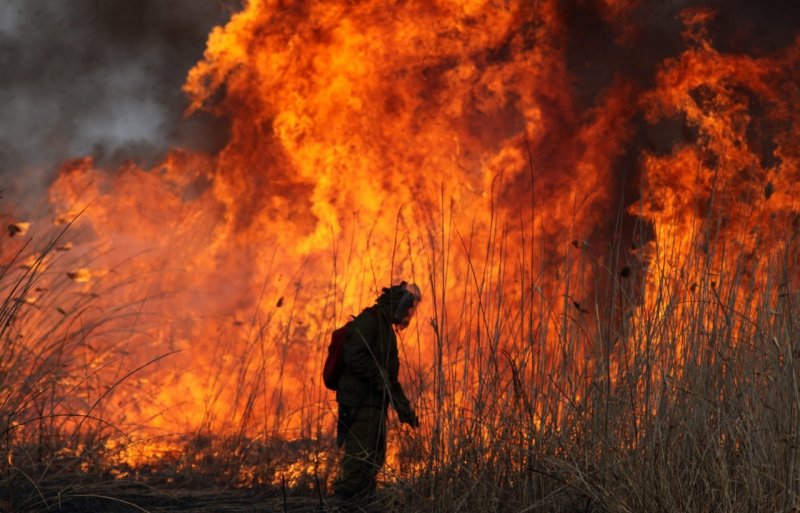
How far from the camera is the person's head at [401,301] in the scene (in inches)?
211

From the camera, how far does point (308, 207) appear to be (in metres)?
10.2

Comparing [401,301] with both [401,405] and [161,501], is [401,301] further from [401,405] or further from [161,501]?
[161,501]

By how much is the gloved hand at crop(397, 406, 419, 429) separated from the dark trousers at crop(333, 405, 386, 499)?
510mm

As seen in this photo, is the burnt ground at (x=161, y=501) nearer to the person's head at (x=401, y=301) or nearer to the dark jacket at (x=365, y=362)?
the dark jacket at (x=365, y=362)

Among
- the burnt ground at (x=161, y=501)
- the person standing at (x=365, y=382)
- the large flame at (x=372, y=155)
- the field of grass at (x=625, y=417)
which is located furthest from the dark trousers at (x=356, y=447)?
the large flame at (x=372, y=155)

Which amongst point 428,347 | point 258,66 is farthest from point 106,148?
point 428,347

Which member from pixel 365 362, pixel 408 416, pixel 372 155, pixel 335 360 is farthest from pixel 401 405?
pixel 372 155

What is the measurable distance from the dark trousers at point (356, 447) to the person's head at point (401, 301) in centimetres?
49

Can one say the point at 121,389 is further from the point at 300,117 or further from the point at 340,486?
the point at 340,486

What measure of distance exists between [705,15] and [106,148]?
6485mm

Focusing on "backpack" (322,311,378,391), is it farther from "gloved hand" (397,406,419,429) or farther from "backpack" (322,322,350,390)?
"gloved hand" (397,406,419,429)

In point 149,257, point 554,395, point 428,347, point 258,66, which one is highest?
point 258,66

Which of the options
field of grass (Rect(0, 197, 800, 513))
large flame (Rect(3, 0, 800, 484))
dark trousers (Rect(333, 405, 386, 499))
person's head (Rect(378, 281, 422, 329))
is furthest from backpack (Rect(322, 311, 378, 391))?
large flame (Rect(3, 0, 800, 484))

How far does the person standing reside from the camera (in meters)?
5.38
